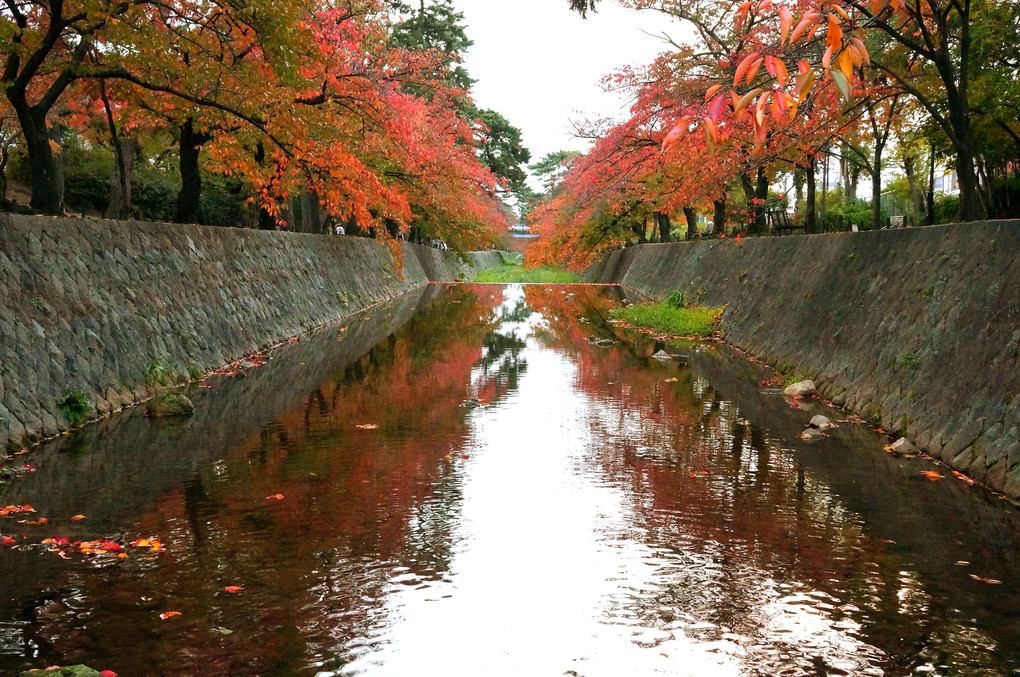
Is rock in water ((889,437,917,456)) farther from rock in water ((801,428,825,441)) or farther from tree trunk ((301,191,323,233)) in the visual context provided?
tree trunk ((301,191,323,233))

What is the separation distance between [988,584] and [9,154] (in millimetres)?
35027

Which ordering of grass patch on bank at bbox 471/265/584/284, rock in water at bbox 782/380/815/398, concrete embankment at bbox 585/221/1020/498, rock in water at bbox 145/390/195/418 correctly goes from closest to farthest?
concrete embankment at bbox 585/221/1020/498 < rock in water at bbox 145/390/195/418 < rock in water at bbox 782/380/815/398 < grass patch on bank at bbox 471/265/584/284

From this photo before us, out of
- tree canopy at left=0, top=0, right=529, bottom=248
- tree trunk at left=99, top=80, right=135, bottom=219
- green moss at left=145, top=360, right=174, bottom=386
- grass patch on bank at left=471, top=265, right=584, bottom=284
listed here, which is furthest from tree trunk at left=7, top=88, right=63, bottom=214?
grass patch on bank at left=471, top=265, right=584, bottom=284

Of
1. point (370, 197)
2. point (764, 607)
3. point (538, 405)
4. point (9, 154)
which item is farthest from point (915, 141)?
point (9, 154)

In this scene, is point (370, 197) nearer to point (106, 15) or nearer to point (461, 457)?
point (106, 15)

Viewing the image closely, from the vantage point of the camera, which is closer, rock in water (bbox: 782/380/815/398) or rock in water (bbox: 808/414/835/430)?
rock in water (bbox: 808/414/835/430)

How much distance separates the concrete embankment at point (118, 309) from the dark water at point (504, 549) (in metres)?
0.73

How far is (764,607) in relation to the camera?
5145 mm

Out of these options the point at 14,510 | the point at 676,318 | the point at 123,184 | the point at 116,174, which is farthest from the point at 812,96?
the point at 116,174

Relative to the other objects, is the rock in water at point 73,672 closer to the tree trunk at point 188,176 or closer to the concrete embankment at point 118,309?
the concrete embankment at point 118,309

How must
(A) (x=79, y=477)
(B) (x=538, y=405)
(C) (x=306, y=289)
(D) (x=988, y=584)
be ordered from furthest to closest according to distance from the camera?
Result: (C) (x=306, y=289)
(B) (x=538, y=405)
(A) (x=79, y=477)
(D) (x=988, y=584)

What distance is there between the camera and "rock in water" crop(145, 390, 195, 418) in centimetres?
1102

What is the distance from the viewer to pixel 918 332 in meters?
10.1

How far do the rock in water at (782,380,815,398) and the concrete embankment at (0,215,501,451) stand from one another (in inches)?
368
